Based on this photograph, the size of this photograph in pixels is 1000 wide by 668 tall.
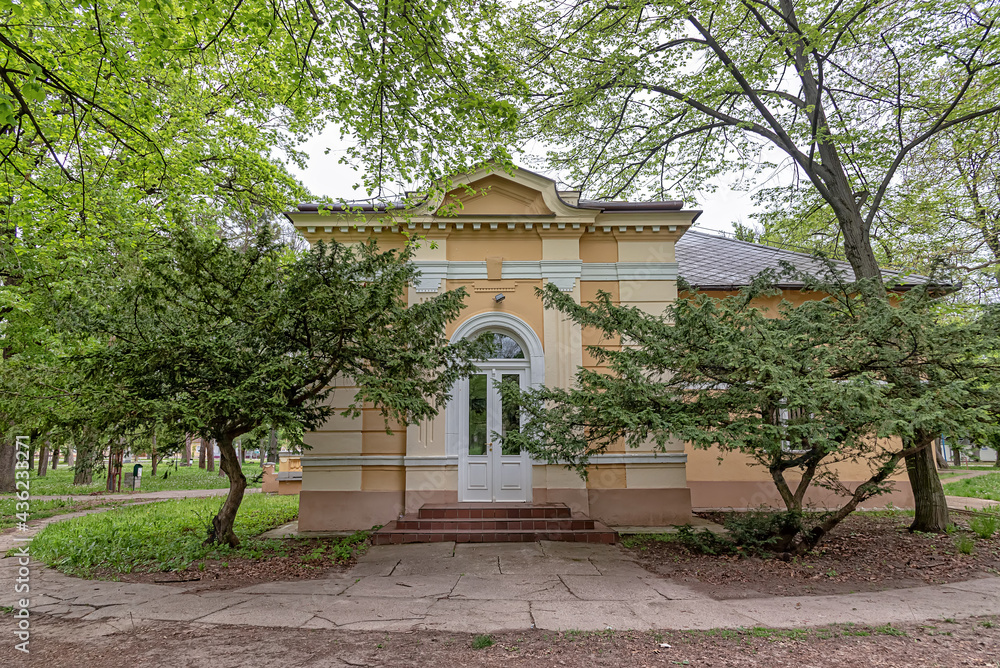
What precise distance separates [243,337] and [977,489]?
64.5 ft

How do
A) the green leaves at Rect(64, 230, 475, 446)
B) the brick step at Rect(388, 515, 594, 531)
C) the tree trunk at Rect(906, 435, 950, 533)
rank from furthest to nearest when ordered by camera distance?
1. the brick step at Rect(388, 515, 594, 531)
2. the tree trunk at Rect(906, 435, 950, 533)
3. the green leaves at Rect(64, 230, 475, 446)

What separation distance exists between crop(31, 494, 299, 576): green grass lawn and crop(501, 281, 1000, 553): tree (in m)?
4.95

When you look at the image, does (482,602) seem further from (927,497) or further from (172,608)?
(927,497)

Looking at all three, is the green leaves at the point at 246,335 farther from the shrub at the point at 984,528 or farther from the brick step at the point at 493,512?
the shrub at the point at 984,528

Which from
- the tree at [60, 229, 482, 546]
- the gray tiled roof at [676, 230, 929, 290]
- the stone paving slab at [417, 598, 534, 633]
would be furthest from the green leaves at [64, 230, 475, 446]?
the gray tiled roof at [676, 230, 929, 290]

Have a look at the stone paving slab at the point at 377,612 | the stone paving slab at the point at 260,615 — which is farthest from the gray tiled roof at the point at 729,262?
the stone paving slab at the point at 260,615

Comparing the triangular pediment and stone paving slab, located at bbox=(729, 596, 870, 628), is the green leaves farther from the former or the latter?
stone paving slab, located at bbox=(729, 596, 870, 628)

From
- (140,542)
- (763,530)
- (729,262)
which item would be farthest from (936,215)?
(140,542)

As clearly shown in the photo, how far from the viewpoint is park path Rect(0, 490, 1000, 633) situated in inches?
204

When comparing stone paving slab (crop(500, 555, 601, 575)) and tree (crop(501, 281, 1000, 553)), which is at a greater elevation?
tree (crop(501, 281, 1000, 553))

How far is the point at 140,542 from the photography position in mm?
8383

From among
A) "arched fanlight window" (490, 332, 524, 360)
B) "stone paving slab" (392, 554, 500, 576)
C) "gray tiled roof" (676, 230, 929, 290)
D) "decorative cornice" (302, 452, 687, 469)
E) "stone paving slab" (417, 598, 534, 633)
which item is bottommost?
"stone paving slab" (392, 554, 500, 576)

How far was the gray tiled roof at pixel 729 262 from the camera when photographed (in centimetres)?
1288

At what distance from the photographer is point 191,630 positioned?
4945 millimetres
